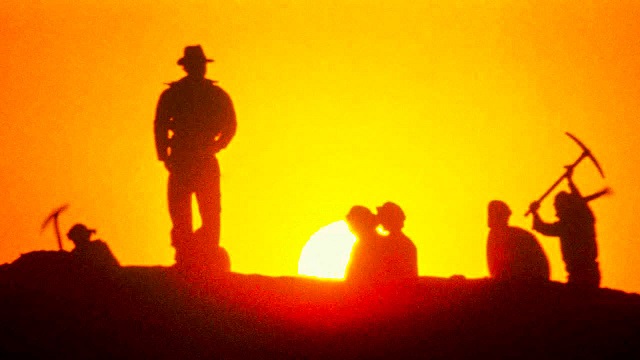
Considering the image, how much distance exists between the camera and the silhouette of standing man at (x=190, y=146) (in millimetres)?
14492

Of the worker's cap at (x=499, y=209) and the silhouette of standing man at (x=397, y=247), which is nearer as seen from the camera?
the silhouette of standing man at (x=397, y=247)

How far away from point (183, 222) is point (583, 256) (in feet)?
17.2

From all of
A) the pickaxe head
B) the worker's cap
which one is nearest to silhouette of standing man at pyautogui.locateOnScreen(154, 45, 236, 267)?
the worker's cap

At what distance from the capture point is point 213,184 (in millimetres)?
14695

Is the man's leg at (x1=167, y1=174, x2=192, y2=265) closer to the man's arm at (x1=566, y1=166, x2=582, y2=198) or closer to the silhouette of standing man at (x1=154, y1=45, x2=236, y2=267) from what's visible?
the silhouette of standing man at (x1=154, y1=45, x2=236, y2=267)

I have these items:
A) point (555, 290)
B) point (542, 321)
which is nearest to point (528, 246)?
point (555, 290)

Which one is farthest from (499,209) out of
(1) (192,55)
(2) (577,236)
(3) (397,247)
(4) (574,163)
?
(1) (192,55)

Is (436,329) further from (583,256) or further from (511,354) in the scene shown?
(583,256)

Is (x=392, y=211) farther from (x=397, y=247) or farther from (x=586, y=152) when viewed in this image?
(x=586, y=152)

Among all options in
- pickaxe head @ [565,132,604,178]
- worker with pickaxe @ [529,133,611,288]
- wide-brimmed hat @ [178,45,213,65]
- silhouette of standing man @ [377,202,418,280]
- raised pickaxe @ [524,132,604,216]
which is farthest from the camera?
pickaxe head @ [565,132,604,178]

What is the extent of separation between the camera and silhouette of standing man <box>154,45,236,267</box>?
14.5m

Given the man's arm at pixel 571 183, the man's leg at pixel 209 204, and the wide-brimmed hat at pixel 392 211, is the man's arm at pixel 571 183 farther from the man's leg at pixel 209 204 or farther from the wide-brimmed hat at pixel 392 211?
the man's leg at pixel 209 204

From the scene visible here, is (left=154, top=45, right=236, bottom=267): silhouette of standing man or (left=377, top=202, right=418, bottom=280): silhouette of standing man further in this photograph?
(left=154, top=45, right=236, bottom=267): silhouette of standing man

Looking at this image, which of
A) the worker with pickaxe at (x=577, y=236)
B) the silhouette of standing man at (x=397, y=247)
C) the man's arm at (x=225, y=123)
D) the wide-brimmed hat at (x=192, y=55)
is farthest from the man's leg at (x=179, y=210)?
the worker with pickaxe at (x=577, y=236)
